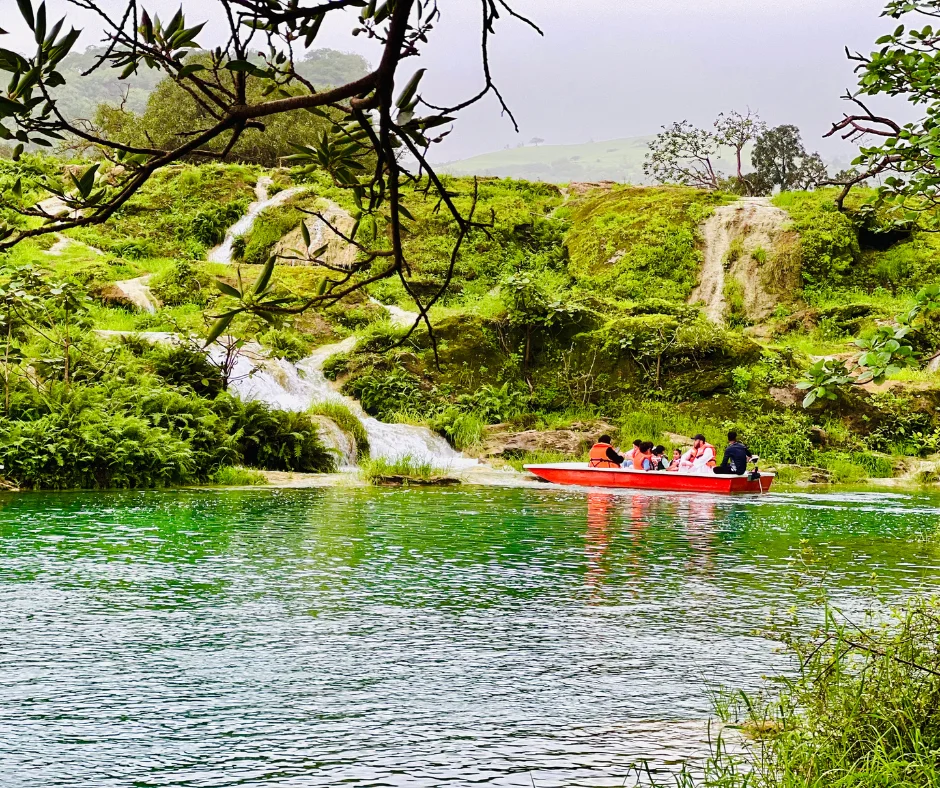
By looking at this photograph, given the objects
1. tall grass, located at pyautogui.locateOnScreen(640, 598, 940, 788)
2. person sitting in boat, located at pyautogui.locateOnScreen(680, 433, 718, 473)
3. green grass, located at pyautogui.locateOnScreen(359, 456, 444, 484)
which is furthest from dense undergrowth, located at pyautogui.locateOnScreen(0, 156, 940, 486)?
tall grass, located at pyautogui.locateOnScreen(640, 598, 940, 788)

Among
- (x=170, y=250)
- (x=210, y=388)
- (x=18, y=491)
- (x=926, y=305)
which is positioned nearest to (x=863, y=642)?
(x=926, y=305)

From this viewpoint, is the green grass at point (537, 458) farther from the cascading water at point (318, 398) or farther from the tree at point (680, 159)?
the tree at point (680, 159)

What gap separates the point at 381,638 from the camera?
7406 mm

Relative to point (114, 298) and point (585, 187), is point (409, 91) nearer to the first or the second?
point (114, 298)

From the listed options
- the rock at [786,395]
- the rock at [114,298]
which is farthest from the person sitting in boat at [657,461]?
the rock at [114,298]

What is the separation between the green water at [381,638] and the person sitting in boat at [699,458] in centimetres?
586

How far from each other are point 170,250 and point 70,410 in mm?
16687

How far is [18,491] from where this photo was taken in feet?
53.2

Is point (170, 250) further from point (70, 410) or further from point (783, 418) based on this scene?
point (783, 418)

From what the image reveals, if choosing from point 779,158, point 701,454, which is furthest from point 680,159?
point 701,454

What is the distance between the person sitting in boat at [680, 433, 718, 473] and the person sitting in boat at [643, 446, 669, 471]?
396 millimetres

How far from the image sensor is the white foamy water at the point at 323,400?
2239 centimetres

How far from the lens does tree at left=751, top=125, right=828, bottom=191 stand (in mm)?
48844

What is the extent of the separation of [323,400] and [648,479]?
8.19 meters
